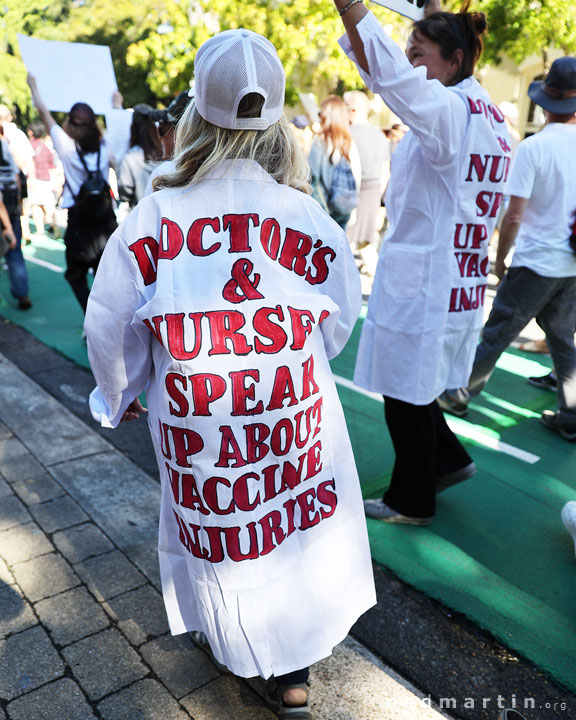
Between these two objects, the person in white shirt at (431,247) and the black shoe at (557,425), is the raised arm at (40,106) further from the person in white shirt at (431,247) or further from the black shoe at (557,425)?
the black shoe at (557,425)

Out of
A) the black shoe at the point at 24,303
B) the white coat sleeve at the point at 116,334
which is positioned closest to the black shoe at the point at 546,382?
the white coat sleeve at the point at 116,334

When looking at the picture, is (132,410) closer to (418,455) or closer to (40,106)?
(418,455)

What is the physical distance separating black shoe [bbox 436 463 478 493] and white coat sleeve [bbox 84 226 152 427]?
5.73 ft

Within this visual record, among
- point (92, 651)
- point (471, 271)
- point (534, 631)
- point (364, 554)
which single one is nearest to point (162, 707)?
point (92, 651)

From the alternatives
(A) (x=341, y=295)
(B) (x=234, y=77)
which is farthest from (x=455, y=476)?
(B) (x=234, y=77)

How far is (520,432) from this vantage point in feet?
12.8

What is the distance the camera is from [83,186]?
190 inches

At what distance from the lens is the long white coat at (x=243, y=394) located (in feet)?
4.92

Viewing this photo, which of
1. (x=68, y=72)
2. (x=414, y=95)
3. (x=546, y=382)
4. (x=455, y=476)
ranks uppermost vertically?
(x=68, y=72)

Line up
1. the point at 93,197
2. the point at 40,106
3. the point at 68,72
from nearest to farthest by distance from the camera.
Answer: the point at 93,197 → the point at 40,106 → the point at 68,72

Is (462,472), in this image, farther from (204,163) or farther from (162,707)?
(204,163)

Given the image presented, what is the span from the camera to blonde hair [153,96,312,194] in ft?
4.96

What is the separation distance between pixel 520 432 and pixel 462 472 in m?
1.14
